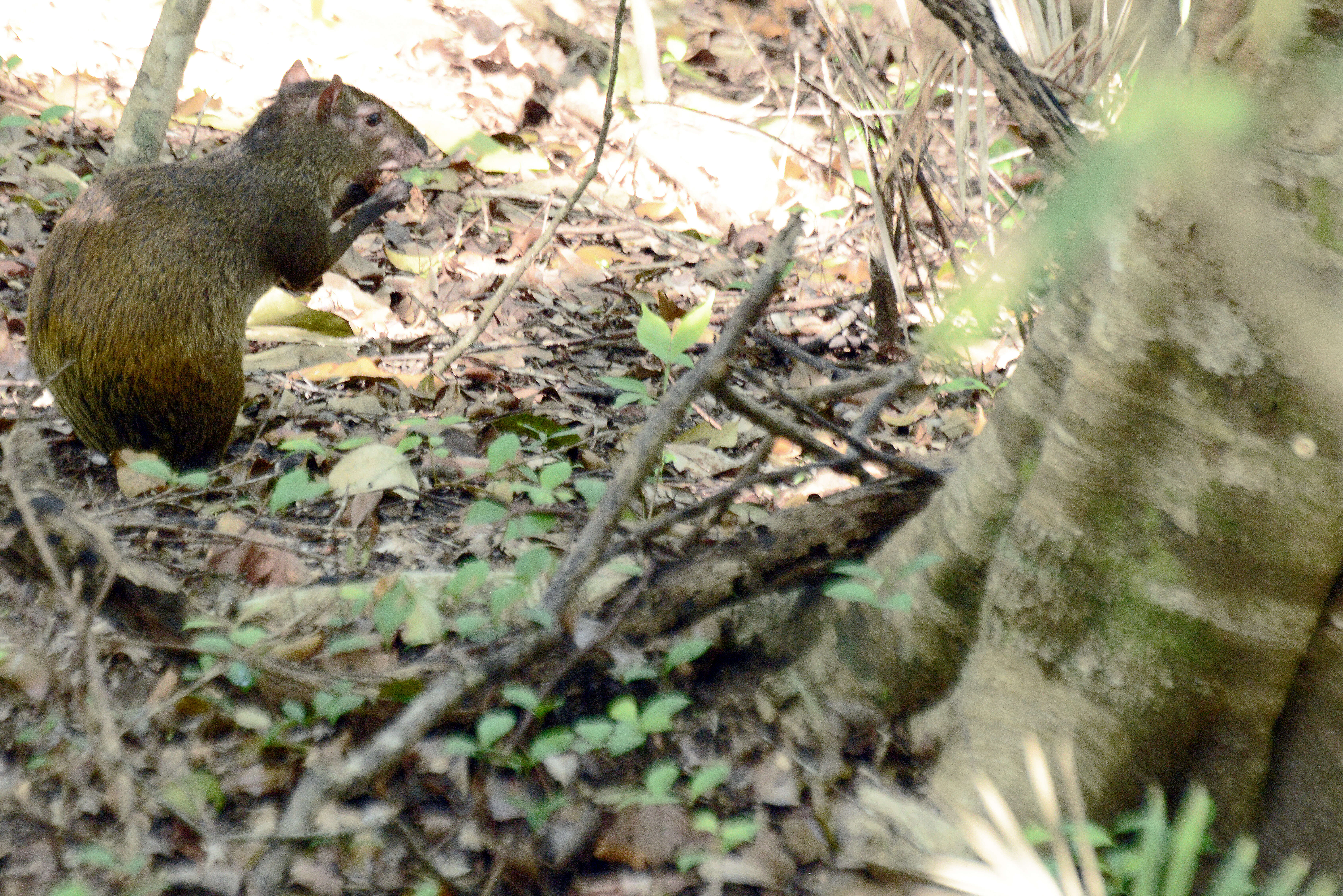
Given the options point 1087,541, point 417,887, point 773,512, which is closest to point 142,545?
point 417,887

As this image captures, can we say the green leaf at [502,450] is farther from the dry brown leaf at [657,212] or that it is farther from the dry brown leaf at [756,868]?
the dry brown leaf at [657,212]

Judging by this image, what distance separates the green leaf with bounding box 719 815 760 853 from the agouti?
1956 mm

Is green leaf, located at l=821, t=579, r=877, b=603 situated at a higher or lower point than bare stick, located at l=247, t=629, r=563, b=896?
higher

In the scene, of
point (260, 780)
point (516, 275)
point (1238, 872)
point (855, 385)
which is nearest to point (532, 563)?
point (260, 780)

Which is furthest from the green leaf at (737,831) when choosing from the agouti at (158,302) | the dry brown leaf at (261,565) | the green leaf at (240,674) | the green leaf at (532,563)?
the agouti at (158,302)

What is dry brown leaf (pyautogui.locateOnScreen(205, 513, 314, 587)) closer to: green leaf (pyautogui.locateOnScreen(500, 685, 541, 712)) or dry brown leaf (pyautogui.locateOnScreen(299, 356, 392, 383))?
green leaf (pyautogui.locateOnScreen(500, 685, 541, 712))

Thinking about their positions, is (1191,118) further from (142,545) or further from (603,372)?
(603,372)

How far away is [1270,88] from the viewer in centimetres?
126

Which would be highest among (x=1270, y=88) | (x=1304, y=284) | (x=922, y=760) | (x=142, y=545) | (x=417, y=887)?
(x=1270, y=88)

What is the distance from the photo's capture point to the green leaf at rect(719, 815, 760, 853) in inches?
60.9

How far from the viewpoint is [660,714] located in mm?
1629

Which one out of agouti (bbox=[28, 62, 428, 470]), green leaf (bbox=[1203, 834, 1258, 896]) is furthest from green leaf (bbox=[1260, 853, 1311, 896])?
agouti (bbox=[28, 62, 428, 470])

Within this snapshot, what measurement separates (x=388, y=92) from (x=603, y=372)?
3.13 metres

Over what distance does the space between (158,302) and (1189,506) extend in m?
2.81
